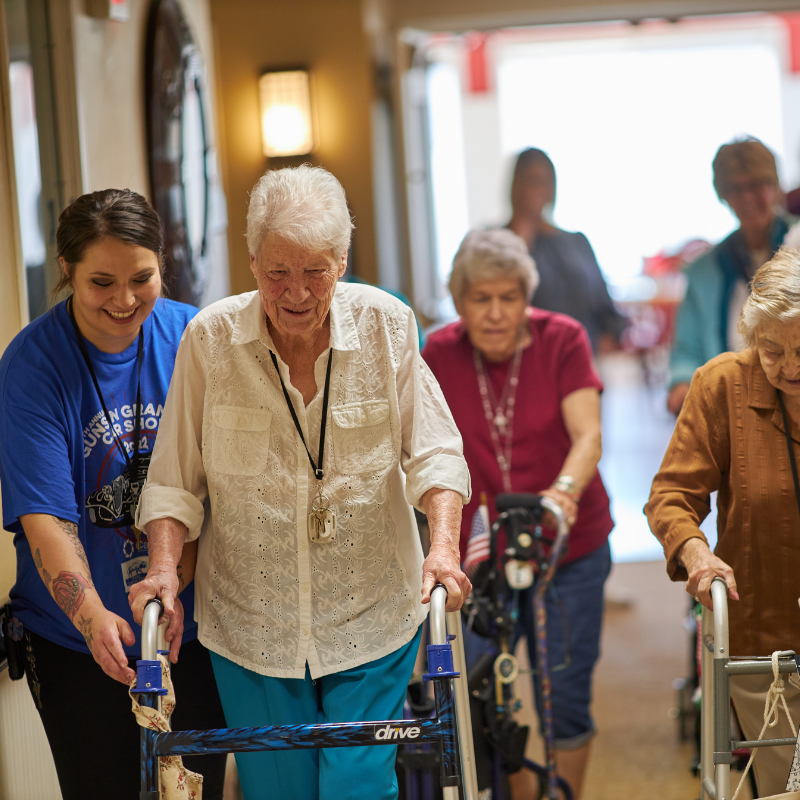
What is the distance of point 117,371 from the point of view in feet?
6.70

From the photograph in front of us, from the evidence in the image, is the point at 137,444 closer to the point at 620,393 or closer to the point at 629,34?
the point at 629,34

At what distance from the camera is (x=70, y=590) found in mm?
1791

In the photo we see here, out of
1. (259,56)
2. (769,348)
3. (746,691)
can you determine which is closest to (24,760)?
(746,691)

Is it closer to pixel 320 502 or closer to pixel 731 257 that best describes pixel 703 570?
pixel 320 502

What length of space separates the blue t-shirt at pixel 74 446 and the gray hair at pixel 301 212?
440 mm

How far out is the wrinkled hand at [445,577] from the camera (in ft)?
5.69

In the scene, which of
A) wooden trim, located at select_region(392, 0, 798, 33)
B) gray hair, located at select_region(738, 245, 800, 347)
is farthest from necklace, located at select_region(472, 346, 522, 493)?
wooden trim, located at select_region(392, 0, 798, 33)

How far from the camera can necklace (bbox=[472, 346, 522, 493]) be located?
9.30 ft

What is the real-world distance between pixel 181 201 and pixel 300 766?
241 cm

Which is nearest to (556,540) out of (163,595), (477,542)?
(477,542)

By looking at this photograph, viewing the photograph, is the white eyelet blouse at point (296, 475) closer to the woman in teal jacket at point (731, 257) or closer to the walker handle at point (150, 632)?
the walker handle at point (150, 632)

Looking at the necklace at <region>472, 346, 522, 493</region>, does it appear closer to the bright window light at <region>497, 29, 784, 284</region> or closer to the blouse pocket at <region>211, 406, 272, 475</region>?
the blouse pocket at <region>211, 406, 272, 475</region>

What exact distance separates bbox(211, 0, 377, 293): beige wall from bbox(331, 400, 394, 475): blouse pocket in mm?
3889

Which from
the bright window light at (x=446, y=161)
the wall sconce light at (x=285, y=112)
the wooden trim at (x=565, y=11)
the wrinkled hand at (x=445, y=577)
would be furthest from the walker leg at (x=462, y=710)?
the wooden trim at (x=565, y=11)
